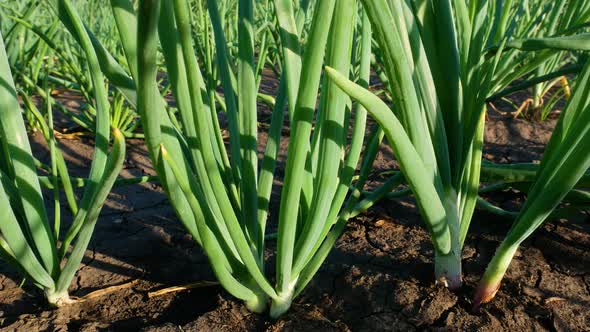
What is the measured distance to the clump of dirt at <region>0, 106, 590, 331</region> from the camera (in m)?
0.93

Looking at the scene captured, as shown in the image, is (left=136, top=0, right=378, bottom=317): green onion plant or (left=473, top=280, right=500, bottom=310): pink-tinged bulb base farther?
(left=473, top=280, right=500, bottom=310): pink-tinged bulb base

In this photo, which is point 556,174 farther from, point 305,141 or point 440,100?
point 305,141

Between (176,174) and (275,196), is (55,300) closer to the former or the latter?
(176,174)

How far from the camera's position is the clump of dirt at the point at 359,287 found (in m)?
0.93

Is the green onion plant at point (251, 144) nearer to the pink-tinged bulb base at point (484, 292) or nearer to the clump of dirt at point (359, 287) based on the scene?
the clump of dirt at point (359, 287)

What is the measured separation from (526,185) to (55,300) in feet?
3.22

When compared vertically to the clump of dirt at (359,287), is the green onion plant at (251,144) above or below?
above

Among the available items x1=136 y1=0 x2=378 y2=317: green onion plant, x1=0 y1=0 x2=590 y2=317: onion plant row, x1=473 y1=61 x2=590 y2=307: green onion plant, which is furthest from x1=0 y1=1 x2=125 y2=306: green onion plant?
x1=473 y1=61 x2=590 y2=307: green onion plant

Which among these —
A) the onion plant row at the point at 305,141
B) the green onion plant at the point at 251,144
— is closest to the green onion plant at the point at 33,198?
the onion plant row at the point at 305,141

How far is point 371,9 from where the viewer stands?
0.62 m

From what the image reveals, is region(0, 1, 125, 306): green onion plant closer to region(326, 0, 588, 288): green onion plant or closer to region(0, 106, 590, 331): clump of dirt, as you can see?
region(0, 106, 590, 331): clump of dirt

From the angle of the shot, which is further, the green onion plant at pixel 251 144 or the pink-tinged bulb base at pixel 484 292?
the pink-tinged bulb base at pixel 484 292

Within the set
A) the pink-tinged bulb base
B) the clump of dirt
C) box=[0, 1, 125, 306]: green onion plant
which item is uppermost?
box=[0, 1, 125, 306]: green onion plant

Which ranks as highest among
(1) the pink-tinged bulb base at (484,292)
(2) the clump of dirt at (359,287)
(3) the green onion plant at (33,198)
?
(3) the green onion plant at (33,198)
